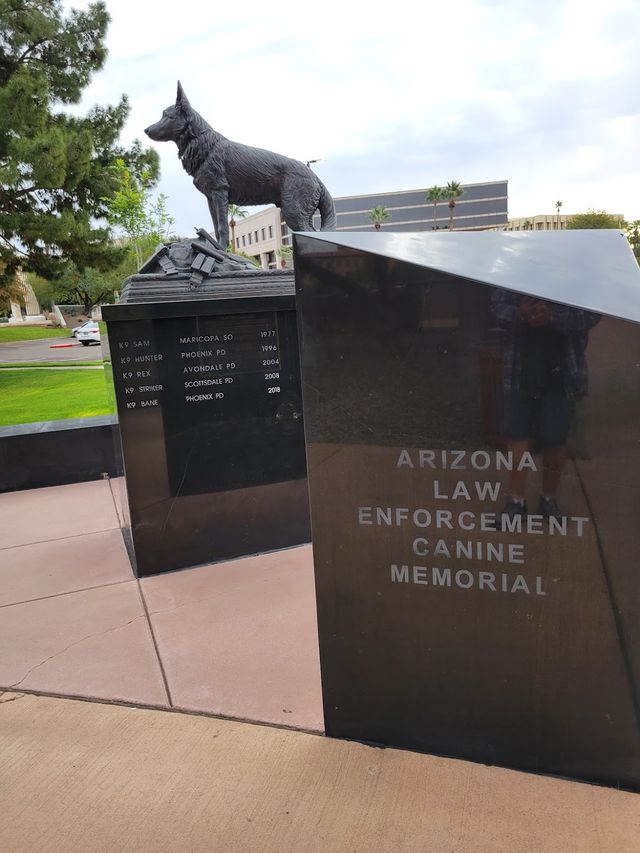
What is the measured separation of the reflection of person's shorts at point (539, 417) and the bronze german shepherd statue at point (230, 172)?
3.88 m

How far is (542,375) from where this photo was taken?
198cm

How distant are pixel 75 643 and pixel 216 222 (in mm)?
3573

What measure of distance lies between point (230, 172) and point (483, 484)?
4267mm

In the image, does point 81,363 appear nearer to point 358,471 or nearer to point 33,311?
point 358,471

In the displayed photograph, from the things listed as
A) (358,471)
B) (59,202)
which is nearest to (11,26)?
(59,202)

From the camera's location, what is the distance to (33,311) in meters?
95.6

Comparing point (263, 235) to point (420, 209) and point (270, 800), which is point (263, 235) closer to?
point (420, 209)

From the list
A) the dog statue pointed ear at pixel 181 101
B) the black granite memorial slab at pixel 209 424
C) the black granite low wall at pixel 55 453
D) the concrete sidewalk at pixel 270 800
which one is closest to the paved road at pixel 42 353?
the black granite low wall at pixel 55 453

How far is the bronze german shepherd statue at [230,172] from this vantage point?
5.19m

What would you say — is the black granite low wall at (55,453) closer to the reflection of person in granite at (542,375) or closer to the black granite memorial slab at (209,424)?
the black granite memorial slab at (209,424)

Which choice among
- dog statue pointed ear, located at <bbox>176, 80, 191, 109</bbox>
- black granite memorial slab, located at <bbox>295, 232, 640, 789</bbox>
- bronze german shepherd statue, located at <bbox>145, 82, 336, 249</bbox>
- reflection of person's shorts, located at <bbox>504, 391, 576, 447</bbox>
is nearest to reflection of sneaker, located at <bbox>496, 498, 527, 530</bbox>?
black granite memorial slab, located at <bbox>295, 232, 640, 789</bbox>

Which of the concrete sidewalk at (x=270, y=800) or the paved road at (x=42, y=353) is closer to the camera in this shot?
the concrete sidewalk at (x=270, y=800)

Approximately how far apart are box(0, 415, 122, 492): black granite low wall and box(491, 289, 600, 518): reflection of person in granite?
5.68 metres

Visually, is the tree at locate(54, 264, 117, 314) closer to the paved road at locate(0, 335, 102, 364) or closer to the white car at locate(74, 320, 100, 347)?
the white car at locate(74, 320, 100, 347)
